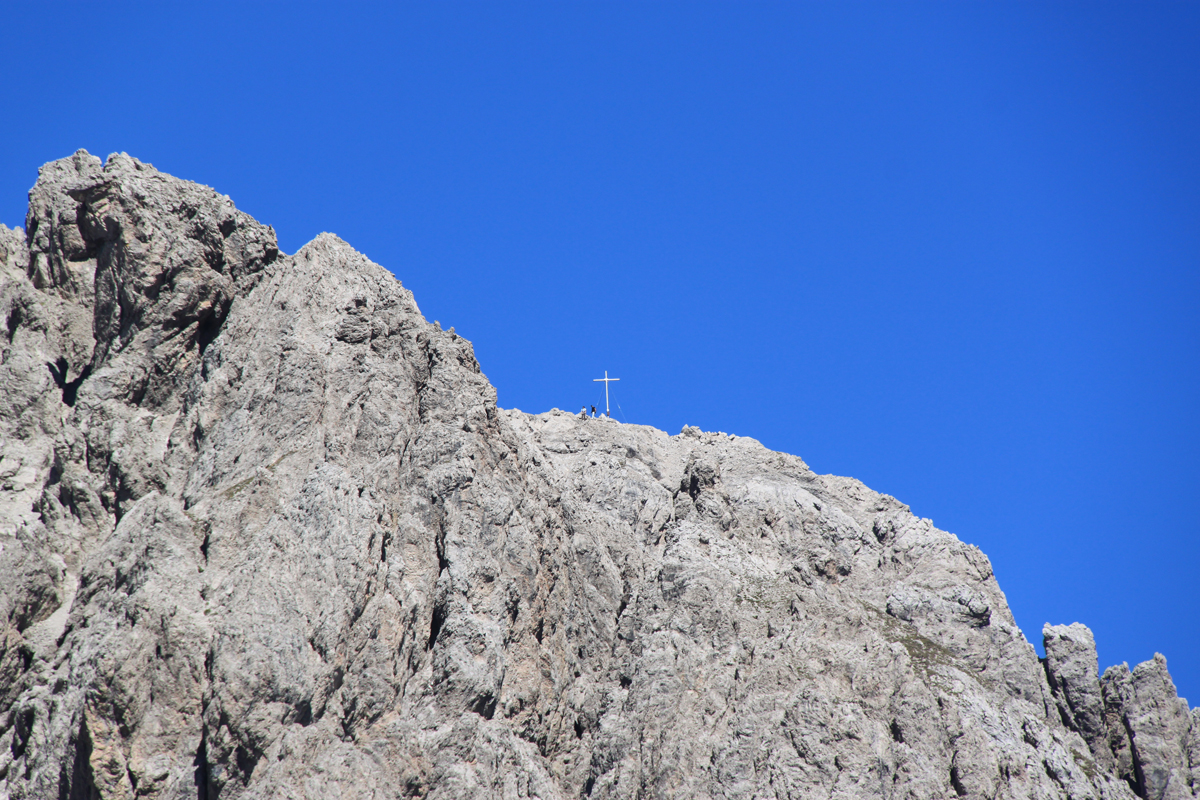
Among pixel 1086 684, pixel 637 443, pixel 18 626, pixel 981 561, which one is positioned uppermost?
pixel 637 443

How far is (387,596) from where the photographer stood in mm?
42969

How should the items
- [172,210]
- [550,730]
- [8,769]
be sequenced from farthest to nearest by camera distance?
[172,210], [550,730], [8,769]

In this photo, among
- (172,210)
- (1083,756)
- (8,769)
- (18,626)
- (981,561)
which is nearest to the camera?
(8,769)

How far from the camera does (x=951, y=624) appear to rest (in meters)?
54.7

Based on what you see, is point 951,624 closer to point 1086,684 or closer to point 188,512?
point 1086,684

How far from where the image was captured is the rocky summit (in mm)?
38781

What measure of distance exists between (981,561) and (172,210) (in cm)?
4389

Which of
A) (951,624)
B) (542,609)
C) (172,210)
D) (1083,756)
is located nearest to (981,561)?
(951,624)

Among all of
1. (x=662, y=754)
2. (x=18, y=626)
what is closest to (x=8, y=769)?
(x=18, y=626)

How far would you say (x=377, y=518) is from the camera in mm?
44594

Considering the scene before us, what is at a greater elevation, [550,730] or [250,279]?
[250,279]

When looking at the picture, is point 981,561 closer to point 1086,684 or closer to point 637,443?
point 1086,684

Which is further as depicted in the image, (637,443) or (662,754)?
(637,443)

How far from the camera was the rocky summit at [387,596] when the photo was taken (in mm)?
38781
